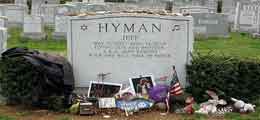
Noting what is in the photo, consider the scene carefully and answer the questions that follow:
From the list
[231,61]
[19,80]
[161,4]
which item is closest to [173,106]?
[231,61]

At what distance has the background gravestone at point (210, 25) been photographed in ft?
47.3

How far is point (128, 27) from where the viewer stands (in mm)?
6168

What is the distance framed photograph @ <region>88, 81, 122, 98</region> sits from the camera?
6.01 m

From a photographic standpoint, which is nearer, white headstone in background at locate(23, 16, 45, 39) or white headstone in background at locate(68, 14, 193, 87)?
white headstone in background at locate(68, 14, 193, 87)

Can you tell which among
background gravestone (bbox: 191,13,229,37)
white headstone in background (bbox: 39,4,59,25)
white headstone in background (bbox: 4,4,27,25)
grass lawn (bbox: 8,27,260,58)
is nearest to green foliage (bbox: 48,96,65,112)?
grass lawn (bbox: 8,27,260,58)

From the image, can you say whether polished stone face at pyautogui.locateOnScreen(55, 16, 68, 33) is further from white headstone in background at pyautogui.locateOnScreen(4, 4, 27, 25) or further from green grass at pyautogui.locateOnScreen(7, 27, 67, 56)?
white headstone in background at pyautogui.locateOnScreen(4, 4, 27, 25)

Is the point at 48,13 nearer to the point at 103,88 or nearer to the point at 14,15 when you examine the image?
the point at 14,15

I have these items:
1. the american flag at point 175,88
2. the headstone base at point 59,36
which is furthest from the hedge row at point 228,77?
the headstone base at point 59,36

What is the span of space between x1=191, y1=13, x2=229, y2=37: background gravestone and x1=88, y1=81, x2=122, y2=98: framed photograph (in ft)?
28.6

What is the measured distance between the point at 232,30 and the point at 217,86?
11424mm

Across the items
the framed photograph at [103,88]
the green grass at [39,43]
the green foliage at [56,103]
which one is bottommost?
the green foliage at [56,103]

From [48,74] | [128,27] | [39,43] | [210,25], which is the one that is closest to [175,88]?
[128,27]

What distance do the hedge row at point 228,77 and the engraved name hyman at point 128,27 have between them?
712mm

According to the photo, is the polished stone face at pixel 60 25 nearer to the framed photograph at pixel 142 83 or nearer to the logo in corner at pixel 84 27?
the logo in corner at pixel 84 27
